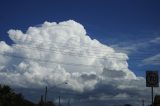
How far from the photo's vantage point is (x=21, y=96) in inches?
3548

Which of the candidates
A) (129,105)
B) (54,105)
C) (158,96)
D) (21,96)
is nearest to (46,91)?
(21,96)

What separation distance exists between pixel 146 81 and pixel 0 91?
31983mm

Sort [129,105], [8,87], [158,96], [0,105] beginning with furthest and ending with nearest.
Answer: [129,105]
[158,96]
[8,87]
[0,105]

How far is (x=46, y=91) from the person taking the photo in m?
70.5

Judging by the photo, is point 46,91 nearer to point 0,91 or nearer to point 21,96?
point 0,91

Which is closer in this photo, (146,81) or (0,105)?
(146,81)

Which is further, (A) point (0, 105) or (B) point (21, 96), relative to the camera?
(B) point (21, 96)

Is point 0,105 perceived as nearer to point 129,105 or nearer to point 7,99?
point 7,99

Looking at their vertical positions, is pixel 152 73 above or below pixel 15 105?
above

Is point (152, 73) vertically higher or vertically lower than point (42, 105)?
higher

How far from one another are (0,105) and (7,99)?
148 inches

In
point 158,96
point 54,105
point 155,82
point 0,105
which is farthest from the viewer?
point 54,105

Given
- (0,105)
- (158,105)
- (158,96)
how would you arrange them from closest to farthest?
(0,105) < (158,105) < (158,96)

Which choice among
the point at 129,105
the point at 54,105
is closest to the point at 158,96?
the point at 54,105
